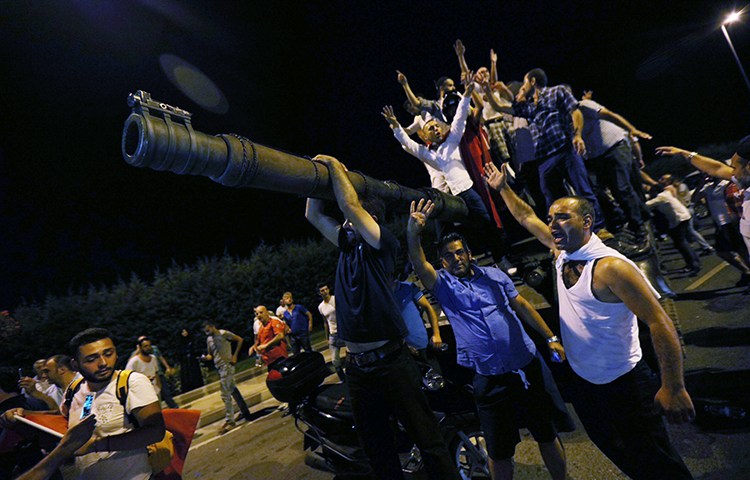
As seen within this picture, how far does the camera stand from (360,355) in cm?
260

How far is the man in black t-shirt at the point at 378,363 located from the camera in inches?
98.3

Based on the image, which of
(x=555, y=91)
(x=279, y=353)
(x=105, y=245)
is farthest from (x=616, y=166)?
(x=105, y=245)

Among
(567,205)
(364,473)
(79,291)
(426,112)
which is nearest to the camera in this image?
(567,205)

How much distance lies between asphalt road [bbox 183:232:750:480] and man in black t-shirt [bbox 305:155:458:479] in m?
1.45

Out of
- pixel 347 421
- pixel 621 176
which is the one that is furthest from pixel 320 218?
pixel 621 176

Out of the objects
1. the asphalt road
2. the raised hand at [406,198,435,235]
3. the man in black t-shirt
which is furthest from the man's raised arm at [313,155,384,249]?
the asphalt road

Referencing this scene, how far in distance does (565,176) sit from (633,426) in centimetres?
373

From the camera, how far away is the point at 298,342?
959cm

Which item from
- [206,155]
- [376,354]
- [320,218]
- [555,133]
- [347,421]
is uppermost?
[555,133]

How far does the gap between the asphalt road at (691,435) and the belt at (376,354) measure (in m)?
1.88

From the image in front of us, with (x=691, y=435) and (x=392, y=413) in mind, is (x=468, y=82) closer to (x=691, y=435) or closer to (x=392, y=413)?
(x=392, y=413)

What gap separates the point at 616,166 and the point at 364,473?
505cm

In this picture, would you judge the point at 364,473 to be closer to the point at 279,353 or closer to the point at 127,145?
the point at 127,145

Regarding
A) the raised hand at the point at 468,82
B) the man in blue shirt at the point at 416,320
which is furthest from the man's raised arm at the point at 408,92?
the man in blue shirt at the point at 416,320
